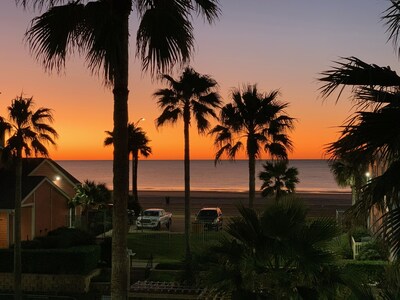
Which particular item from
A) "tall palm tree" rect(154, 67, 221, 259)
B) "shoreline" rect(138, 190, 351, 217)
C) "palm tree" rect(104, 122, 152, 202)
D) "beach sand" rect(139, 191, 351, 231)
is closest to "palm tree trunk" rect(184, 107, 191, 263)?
"tall palm tree" rect(154, 67, 221, 259)

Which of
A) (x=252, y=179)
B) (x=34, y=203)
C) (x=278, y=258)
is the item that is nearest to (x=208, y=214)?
(x=34, y=203)

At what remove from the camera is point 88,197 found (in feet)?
108

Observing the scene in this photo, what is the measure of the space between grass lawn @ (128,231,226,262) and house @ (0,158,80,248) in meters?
5.01

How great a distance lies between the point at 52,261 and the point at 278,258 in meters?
14.7

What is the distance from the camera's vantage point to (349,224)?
5.38m

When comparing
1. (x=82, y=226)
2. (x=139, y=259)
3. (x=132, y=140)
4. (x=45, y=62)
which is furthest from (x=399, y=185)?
(x=132, y=140)

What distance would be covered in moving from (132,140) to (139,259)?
27584 mm

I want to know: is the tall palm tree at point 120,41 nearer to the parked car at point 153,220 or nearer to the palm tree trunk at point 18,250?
the palm tree trunk at point 18,250

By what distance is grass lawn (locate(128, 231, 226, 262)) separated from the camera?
2429 centimetres

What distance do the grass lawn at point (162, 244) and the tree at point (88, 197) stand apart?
3.79 meters

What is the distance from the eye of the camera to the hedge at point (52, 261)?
19.2 metres

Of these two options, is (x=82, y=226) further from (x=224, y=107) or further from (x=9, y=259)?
(x=224, y=107)

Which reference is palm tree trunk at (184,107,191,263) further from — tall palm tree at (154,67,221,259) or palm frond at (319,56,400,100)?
palm frond at (319,56,400,100)

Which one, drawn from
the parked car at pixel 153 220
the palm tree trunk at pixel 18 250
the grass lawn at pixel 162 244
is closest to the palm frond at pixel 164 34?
the palm tree trunk at pixel 18 250
